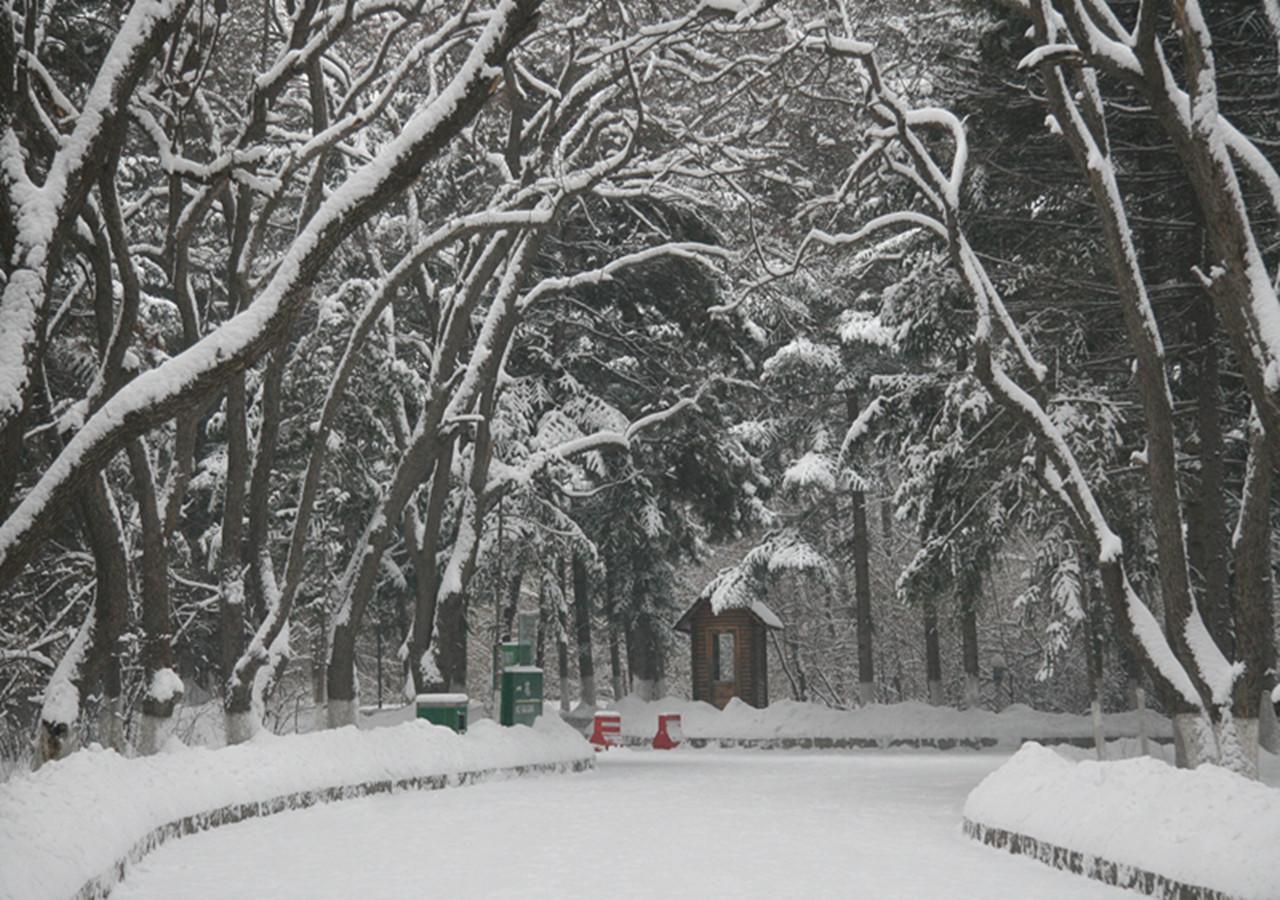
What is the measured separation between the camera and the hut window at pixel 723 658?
39.0m

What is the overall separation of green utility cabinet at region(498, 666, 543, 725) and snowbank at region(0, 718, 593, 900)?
130 cm

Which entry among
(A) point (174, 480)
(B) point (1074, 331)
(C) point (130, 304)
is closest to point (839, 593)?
(B) point (1074, 331)

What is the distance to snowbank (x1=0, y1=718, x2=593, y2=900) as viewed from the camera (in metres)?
7.28

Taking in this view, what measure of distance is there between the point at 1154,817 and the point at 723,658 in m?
34.9

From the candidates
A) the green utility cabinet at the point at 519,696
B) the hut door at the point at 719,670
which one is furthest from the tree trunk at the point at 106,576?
the hut door at the point at 719,670

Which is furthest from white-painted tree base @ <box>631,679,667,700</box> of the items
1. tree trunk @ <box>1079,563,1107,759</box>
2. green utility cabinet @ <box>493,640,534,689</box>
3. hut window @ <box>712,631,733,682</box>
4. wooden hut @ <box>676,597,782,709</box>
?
green utility cabinet @ <box>493,640,534,689</box>

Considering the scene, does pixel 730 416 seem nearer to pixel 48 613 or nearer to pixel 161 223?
pixel 161 223

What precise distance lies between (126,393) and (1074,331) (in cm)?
1509

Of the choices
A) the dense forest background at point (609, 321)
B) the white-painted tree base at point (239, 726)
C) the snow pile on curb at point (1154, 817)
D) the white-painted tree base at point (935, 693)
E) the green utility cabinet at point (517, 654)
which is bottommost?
the white-painted tree base at point (935, 693)

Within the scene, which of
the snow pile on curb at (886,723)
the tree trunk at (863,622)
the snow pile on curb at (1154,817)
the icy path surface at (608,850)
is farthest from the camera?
the tree trunk at (863,622)

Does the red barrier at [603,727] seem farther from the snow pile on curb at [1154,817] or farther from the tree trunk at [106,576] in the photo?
the snow pile on curb at [1154,817]

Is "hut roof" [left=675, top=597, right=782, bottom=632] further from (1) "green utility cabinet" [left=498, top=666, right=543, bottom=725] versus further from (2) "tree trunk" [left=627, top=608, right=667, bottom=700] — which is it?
(1) "green utility cabinet" [left=498, top=666, right=543, bottom=725]

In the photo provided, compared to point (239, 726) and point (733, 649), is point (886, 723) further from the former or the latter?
point (239, 726)

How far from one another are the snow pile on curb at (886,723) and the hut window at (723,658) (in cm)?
527
